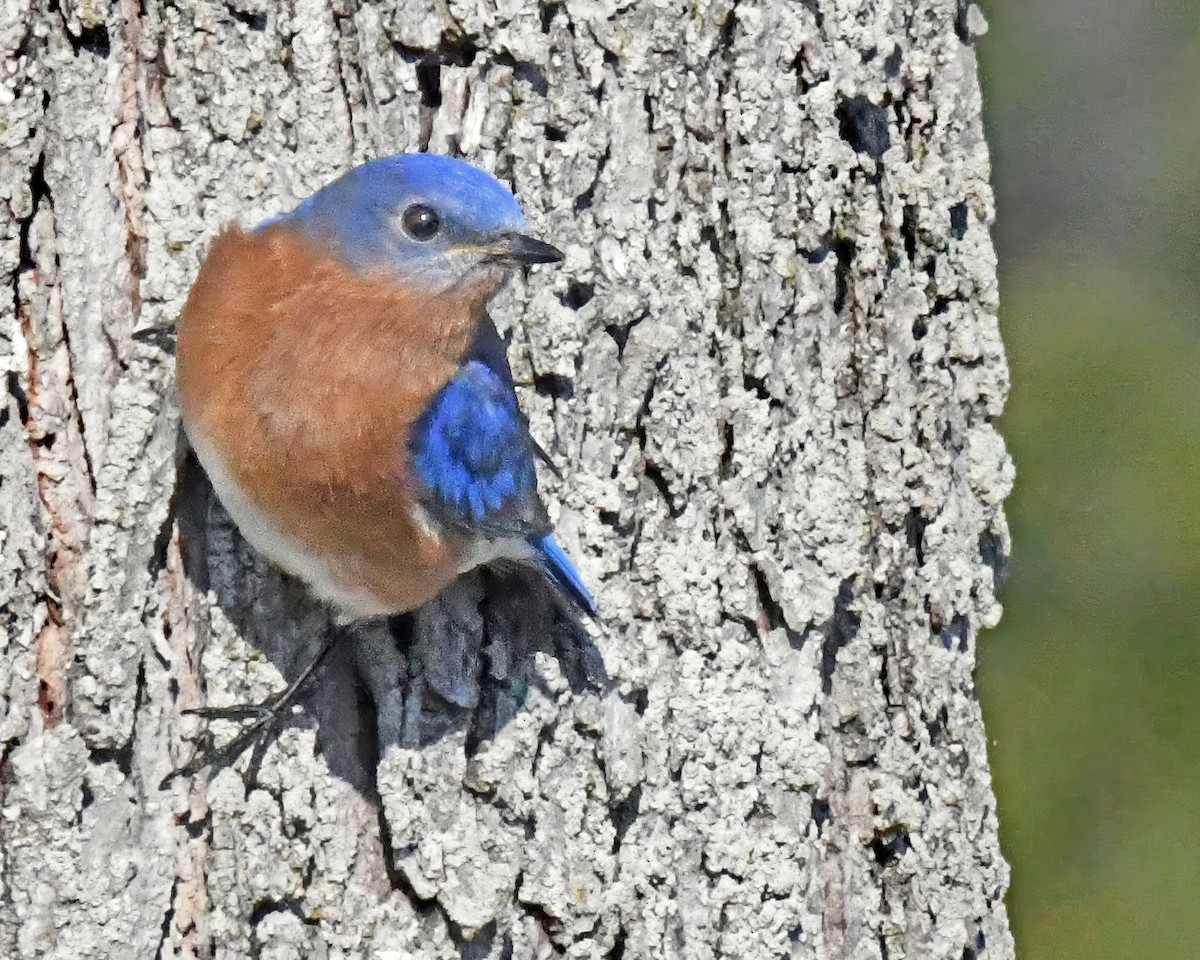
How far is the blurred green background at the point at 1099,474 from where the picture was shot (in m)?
6.49

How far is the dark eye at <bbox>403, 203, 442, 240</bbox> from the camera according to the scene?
116 inches

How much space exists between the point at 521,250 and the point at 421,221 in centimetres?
22

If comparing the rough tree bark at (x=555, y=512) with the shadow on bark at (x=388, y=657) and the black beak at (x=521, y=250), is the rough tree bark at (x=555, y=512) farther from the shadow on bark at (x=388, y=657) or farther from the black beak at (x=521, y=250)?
the black beak at (x=521, y=250)

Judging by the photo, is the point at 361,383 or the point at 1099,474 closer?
the point at 361,383

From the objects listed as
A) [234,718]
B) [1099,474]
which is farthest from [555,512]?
[1099,474]

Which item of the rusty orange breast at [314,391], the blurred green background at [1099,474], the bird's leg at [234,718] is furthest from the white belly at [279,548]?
the blurred green background at [1099,474]

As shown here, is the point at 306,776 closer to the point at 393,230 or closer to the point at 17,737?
the point at 17,737

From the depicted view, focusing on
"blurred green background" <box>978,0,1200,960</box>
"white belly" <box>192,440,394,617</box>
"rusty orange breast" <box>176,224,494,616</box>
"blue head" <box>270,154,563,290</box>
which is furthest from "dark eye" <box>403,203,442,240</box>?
"blurred green background" <box>978,0,1200,960</box>

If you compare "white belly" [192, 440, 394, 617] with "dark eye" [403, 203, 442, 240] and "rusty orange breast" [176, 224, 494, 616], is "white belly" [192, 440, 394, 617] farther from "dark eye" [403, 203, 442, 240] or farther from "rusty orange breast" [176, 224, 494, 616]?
"dark eye" [403, 203, 442, 240]

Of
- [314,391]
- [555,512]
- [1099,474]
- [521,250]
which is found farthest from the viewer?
[1099,474]

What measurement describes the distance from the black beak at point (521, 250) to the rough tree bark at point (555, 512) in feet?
0.71

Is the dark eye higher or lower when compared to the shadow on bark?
higher

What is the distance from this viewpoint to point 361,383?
302 cm

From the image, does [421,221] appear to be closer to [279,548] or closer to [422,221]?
[422,221]
